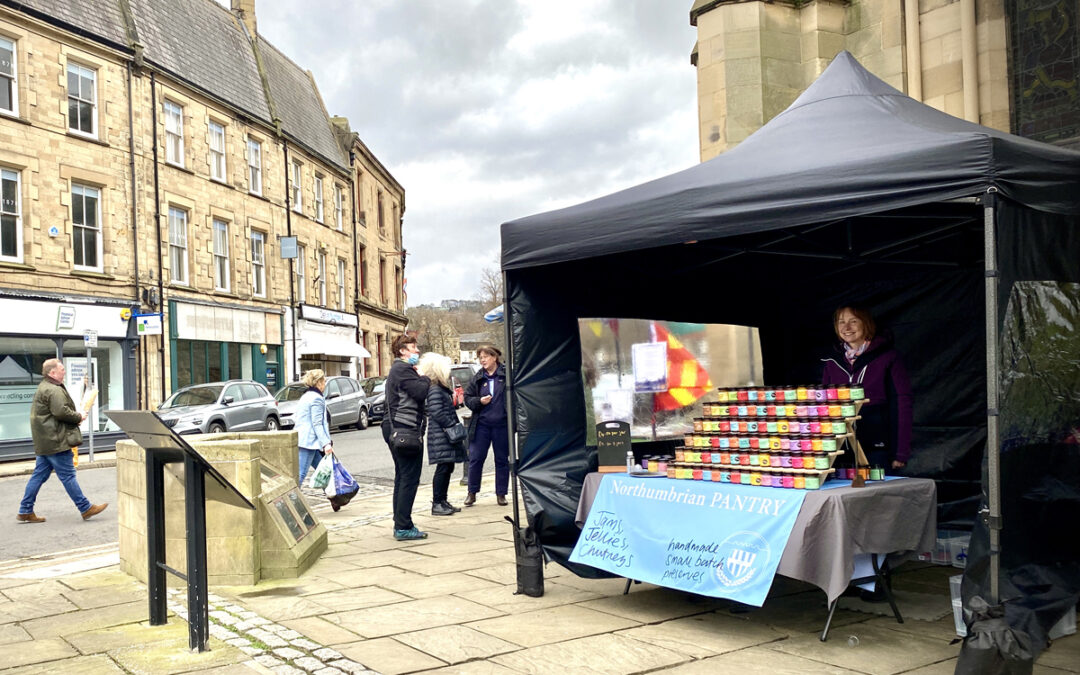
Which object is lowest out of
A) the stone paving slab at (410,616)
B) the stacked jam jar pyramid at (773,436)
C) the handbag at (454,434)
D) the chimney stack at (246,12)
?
the stone paving slab at (410,616)

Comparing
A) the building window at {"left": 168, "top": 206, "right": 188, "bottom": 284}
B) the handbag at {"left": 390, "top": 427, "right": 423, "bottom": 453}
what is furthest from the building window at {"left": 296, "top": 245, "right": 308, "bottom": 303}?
the handbag at {"left": 390, "top": 427, "right": 423, "bottom": 453}

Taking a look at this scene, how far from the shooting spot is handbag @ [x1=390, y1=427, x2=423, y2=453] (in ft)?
27.1

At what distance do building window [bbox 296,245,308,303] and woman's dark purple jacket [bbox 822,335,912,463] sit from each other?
94.4ft

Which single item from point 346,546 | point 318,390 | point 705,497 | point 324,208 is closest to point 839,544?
point 705,497

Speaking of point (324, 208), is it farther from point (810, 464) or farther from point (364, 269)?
point (810, 464)

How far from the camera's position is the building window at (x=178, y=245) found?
2586 cm

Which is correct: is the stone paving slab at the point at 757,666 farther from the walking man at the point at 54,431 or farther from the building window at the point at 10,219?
the building window at the point at 10,219

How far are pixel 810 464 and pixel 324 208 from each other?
33.0 meters

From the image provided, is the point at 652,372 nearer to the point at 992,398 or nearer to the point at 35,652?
the point at 992,398

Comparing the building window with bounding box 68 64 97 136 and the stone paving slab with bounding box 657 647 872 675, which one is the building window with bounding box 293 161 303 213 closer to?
the building window with bounding box 68 64 97 136

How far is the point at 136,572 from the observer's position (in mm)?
7211

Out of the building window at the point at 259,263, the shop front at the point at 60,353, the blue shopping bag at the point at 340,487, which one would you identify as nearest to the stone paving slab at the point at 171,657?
the blue shopping bag at the point at 340,487

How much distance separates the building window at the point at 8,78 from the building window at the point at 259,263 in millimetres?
→ 9772

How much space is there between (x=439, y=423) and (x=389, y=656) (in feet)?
13.7
